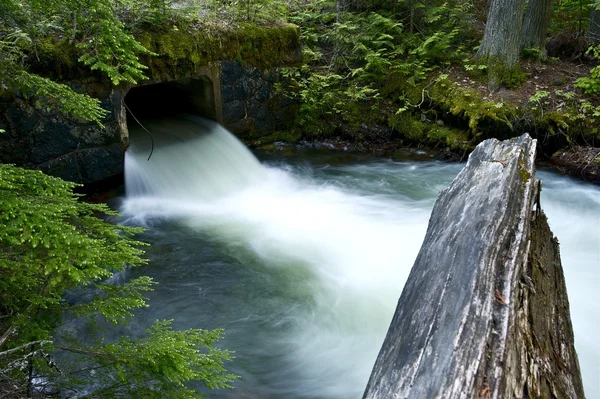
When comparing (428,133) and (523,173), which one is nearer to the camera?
(523,173)

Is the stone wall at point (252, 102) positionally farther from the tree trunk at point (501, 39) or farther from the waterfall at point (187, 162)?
the tree trunk at point (501, 39)

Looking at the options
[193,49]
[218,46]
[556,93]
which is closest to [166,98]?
[218,46]

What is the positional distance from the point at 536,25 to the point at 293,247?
7544 millimetres

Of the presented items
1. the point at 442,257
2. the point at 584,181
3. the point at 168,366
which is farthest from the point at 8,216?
the point at 584,181

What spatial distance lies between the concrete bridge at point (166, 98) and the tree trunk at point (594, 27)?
21.6 feet

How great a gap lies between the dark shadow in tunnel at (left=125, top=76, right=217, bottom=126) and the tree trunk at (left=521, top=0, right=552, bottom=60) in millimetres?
6935

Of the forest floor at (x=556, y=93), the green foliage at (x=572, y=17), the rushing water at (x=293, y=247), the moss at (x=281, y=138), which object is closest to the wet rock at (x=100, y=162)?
the rushing water at (x=293, y=247)

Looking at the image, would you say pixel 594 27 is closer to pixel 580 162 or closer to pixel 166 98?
pixel 580 162

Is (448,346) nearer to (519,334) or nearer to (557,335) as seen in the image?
(519,334)

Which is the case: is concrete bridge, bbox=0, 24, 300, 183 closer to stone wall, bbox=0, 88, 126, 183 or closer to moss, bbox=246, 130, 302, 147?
stone wall, bbox=0, 88, 126, 183

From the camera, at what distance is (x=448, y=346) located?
2.04 metres

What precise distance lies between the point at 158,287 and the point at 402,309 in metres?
3.81

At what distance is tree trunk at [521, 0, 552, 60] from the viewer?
956 cm

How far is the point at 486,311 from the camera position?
87.0 inches
